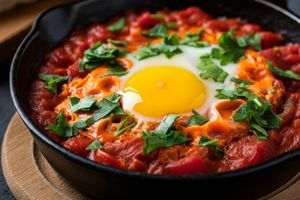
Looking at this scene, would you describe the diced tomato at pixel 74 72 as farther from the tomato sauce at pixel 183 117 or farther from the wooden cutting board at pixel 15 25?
the wooden cutting board at pixel 15 25

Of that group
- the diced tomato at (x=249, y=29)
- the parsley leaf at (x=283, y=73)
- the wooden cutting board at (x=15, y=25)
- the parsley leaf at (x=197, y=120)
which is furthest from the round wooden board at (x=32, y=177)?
the diced tomato at (x=249, y=29)

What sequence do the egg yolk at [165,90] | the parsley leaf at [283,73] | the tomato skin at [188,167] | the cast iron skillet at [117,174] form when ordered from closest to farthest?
1. the cast iron skillet at [117,174]
2. the tomato skin at [188,167]
3. the egg yolk at [165,90]
4. the parsley leaf at [283,73]

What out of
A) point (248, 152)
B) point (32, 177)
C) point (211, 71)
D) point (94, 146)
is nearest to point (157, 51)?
point (211, 71)

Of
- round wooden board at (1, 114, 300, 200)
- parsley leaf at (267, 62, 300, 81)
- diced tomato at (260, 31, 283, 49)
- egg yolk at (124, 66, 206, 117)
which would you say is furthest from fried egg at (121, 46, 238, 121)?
round wooden board at (1, 114, 300, 200)

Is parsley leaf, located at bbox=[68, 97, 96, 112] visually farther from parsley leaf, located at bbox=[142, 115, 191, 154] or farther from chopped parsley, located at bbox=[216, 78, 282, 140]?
chopped parsley, located at bbox=[216, 78, 282, 140]

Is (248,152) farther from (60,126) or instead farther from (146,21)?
(146,21)

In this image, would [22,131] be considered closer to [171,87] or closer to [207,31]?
[171,87]

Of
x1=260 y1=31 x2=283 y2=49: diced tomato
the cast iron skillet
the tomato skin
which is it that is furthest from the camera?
x1=260 y1=31 x2=283 y2=49: diced tomato

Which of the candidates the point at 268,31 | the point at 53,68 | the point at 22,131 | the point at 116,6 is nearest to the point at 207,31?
the point at 268,31
